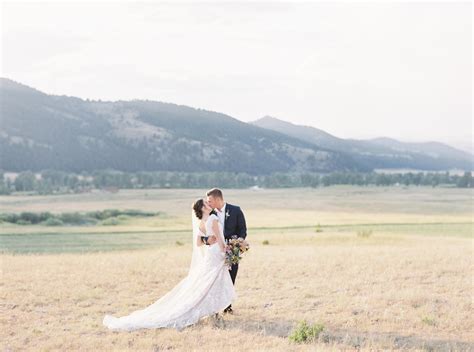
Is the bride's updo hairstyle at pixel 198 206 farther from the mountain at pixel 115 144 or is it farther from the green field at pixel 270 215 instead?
the mountain at pixel 115 144

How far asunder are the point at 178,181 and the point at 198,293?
392 feet

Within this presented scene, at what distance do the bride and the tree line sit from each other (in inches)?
4019

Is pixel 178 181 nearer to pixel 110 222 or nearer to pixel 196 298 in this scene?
pixel 110 222

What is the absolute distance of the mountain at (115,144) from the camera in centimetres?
14725

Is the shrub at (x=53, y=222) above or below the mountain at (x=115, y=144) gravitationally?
below

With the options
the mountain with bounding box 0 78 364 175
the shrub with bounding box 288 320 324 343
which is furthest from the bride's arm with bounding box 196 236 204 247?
the mountain with bounding box 0 78 364 175

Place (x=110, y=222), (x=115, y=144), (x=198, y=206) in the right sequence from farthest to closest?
(x=115, y=144) < (x=110, y=222) < (x=198, y=206)

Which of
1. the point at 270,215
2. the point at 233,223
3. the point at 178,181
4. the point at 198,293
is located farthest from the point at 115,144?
the point at 198,293

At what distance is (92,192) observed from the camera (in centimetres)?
11506

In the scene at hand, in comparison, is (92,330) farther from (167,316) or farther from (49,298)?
(49,298)

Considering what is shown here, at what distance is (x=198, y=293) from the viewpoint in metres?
14.4

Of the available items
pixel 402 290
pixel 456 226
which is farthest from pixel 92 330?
pixel 456 226

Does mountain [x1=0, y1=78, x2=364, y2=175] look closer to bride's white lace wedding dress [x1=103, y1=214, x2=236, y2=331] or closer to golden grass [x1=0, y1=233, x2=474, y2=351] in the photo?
golden grass [x1=0, y1=233, x2=474, y2=351]

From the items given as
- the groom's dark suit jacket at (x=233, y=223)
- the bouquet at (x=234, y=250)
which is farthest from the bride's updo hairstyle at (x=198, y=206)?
the bouquet at (x=234, y=250)
